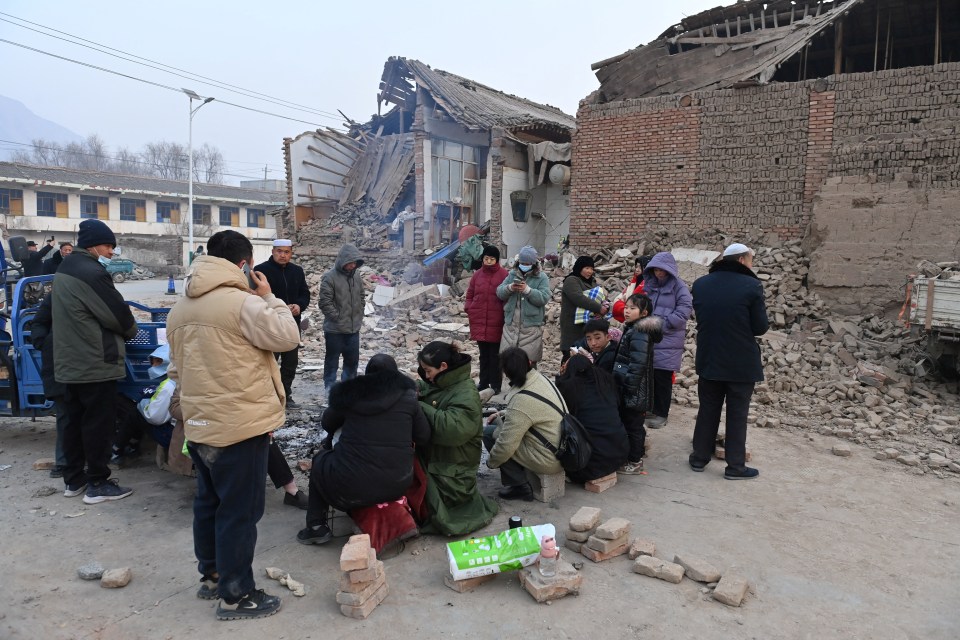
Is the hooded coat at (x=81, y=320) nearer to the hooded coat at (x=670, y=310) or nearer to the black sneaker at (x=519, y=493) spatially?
the black sneaker at (x=519, y=493)

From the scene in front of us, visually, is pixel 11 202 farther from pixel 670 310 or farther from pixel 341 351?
pixel 670 310

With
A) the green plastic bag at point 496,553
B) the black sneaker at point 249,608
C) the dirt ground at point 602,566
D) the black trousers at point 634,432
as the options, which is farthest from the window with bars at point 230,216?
the green plastic bag at point 496,553

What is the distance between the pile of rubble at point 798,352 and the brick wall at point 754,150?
0.54 m

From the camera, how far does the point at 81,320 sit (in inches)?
168

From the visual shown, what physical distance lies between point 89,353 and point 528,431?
306 centimetres

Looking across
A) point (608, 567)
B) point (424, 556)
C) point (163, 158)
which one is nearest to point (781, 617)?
point (608, 567)

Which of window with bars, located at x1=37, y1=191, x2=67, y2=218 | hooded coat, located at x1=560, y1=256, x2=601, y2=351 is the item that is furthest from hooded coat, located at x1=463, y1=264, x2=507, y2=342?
window with bars, located at x1=37, y1=191, x2=67, y2=218

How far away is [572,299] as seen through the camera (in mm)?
6434

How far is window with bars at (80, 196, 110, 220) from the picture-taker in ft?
118

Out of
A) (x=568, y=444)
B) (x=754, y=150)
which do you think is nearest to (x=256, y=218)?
(x=754, y=150)

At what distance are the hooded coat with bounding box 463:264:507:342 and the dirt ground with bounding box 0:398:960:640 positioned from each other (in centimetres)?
219

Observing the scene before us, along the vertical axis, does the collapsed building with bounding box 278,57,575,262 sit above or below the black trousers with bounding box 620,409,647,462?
above

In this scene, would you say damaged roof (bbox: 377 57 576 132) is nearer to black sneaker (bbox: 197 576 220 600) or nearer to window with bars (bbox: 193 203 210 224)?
black sneaker (bbox: 197 576 220 600)

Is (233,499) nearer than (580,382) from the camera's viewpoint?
Yes
